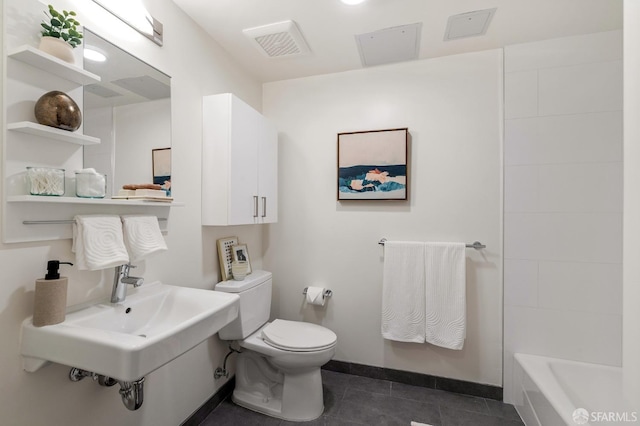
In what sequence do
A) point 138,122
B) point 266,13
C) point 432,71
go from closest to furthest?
point 138,122 < point 266,13 < point 432,71

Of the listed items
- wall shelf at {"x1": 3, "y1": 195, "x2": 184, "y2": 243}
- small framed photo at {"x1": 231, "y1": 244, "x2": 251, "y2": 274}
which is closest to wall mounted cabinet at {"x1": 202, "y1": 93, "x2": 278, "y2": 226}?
small framed photo at {"x1": 231, "y1": 244, "x2": 251, "y2": 274}

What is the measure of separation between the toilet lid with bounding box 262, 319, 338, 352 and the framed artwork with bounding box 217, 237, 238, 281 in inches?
17.7

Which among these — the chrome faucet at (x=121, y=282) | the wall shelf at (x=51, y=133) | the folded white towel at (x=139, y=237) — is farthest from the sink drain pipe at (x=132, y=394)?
the wall shelf at (x=51, y=133)

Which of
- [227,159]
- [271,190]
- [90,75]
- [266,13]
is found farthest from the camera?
[271,190]

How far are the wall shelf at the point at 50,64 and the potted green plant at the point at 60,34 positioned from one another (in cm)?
4

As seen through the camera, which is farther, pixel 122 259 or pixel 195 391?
pixel 195 391

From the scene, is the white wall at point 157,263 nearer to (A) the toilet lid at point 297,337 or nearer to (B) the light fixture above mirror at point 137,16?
(B) the light fixture above mirror at point 137,16

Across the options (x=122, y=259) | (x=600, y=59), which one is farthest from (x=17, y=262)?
(x=600, y=59)

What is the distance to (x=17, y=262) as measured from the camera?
3.09 feet

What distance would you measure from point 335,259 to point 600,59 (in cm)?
214

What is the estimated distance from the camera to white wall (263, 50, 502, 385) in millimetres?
1961

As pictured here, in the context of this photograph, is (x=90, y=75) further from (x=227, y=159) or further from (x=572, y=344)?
(x=572, y=344)

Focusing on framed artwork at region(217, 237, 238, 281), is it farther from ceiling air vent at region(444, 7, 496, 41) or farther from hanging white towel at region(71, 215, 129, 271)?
ceiling air vent at region(444, 7, 496, 41)

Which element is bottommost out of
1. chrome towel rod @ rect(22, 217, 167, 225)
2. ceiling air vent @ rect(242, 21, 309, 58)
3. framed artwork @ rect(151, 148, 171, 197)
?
chrome towel rod @ rect(22, 217, 167, 225)
